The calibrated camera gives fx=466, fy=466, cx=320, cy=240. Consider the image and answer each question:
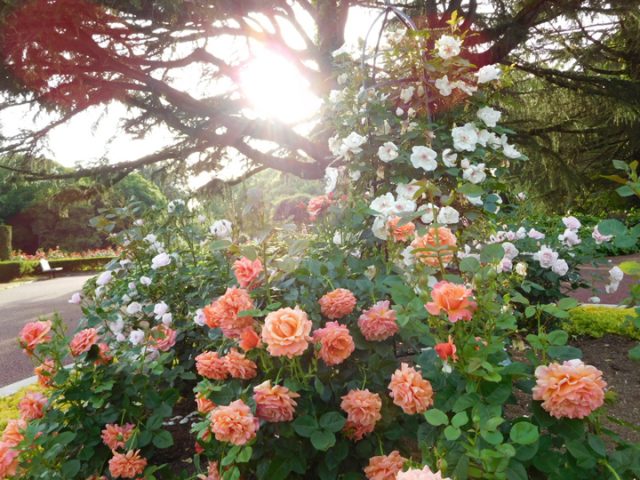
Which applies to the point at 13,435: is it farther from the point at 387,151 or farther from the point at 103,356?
the point at 387,151

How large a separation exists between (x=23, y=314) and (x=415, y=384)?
24.4 feet

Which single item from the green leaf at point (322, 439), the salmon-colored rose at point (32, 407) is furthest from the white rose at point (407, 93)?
the salmon-colored rose at point (32, 407)

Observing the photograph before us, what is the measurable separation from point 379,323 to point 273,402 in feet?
1.23

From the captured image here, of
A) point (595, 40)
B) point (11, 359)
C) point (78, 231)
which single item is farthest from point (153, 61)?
point (78, 231)

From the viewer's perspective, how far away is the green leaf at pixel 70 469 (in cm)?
146

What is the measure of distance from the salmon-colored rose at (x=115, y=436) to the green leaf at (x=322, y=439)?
75 centimetres

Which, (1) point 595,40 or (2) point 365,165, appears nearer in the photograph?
(2) point 365,165

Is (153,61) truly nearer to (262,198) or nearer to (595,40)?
(262,198)

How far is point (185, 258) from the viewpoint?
2.85 meters

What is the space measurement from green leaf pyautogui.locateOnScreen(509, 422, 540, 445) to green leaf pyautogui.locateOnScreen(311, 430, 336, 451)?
1.47 ft

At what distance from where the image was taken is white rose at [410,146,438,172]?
A: 2.05m

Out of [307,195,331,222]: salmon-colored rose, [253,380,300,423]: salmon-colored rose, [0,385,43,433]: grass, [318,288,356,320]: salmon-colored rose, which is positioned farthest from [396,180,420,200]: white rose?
[0,385,43,433]: grass

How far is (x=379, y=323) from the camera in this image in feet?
4.39

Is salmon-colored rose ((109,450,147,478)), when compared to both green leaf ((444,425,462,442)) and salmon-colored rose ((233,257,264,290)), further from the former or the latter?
green leaf ((444,425,462,442))
